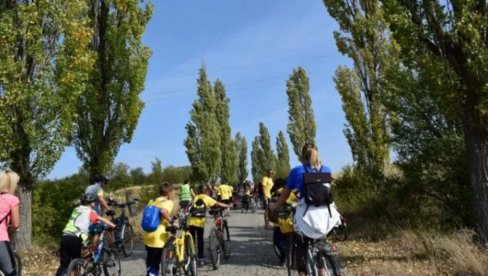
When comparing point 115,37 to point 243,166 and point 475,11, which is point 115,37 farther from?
point 243,166

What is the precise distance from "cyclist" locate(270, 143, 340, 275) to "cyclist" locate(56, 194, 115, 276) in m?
3.65

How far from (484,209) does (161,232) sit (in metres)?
5.60

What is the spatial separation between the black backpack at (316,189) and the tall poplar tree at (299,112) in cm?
4225

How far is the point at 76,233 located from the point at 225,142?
4633 centimetres

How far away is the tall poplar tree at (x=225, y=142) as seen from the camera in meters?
54.4

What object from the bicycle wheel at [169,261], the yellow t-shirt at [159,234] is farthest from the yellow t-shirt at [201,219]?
the yellow t-shirt at [159,234]

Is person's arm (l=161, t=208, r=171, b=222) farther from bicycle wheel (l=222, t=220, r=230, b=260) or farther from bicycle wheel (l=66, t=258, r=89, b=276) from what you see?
bicycle wheel (l=222, t=220, r=230, b=260)

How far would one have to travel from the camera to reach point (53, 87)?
14219 millimetres

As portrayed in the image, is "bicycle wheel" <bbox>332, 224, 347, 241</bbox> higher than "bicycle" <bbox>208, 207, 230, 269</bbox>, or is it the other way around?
"bicycle" <bbox>208, 207, 230, 269</bbox>

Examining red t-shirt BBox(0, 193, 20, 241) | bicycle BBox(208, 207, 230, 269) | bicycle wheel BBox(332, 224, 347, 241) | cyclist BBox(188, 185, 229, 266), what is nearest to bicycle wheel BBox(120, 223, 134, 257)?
bicycle BBox(208, 207, 230, 269)

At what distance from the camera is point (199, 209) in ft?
36.1

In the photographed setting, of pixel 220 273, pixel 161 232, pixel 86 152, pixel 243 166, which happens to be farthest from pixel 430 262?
pixel 243 166

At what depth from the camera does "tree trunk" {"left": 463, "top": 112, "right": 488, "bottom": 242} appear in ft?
29.5

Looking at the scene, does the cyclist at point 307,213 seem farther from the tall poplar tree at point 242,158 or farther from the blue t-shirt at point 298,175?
the tall poplar tree at point 242,158
